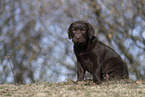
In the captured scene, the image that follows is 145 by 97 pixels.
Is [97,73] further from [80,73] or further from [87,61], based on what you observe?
[80,73]

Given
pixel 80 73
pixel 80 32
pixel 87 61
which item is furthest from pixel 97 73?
pixel 80 32

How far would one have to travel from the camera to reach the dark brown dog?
256 inches

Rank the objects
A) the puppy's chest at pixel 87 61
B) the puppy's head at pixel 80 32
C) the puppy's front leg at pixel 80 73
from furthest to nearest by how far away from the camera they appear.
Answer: the puppy's front leg at pixel 80 73 < the puppy's chest at pixel 87 61 < the puppy's head at pixel 80 32

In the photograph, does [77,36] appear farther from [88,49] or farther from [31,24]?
[31,24]

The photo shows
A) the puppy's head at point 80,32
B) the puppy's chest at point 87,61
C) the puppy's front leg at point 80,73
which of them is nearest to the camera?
the puppy's head at point 80,32

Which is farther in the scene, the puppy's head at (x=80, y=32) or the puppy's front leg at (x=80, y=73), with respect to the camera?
the puppy's front leg at (x=80, y=73)

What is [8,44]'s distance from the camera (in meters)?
16.2

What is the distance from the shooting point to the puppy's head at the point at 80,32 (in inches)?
253

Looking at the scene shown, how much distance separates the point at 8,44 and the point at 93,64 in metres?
11.0

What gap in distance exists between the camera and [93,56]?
6617 millimetres

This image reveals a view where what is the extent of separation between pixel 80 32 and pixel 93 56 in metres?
0.80

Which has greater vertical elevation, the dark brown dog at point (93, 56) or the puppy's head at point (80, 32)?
the puppy's head at point (80, 32)

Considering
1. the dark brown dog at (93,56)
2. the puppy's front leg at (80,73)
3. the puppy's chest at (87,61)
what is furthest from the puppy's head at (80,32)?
the puppy's front leg at (80,73)

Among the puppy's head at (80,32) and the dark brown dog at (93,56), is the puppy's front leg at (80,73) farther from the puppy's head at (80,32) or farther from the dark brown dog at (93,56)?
the puppy's head at (80,32)
